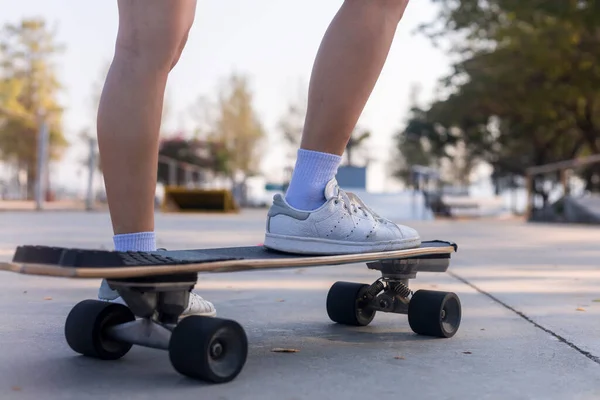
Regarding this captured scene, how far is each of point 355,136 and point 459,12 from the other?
34021 mm

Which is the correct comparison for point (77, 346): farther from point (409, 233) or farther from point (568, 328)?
point (568, 328)

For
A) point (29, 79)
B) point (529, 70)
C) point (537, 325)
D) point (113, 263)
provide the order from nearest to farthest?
point (113, 263), point (537, 325), point (529, 70), point (29, 79)

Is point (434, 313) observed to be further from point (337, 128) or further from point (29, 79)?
point (29, 79)

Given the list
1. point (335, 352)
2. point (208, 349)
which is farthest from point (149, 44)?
point (335, 352)

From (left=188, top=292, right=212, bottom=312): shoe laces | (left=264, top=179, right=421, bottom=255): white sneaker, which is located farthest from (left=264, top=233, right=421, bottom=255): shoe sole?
(left=188, top=292, right=212, bottom=312): shoe laces

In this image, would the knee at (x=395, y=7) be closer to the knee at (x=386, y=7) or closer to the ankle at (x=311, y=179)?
the knee at (x=386, y=7)

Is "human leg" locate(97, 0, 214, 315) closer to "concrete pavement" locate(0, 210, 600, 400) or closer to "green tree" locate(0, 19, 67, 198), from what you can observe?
"concrete pavement" locate(0, 210, 600, 400)

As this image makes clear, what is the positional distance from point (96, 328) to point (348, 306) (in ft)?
2.69

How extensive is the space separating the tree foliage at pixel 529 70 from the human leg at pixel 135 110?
13608 millimetres

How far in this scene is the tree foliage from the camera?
1870 cm

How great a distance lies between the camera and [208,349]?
58.0 inches

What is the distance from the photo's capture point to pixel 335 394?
145 cm

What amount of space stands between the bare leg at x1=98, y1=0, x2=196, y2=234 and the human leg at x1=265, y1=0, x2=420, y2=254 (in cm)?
36

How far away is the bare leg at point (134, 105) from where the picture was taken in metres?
1.77
